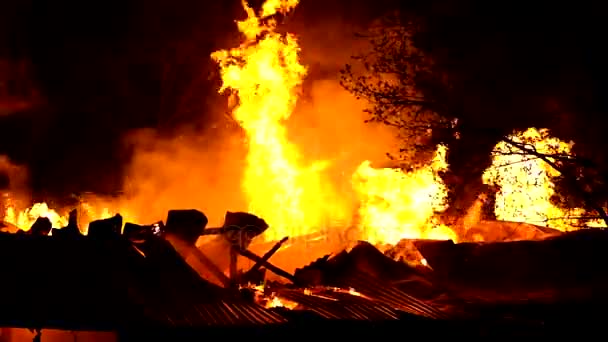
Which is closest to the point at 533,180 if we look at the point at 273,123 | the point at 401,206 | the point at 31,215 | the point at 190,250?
the point at 401,206

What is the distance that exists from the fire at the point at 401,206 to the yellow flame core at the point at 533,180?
2.05m

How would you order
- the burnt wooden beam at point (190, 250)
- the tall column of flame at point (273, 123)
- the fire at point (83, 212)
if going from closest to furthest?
the burnt wooden beam at point (190, 250) → the tall column of flame at point (273, 123) → the fire at point (83, 212)

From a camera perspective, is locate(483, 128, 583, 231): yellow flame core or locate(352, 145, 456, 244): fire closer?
locate(483, 128, 583, 231): yellow flame core

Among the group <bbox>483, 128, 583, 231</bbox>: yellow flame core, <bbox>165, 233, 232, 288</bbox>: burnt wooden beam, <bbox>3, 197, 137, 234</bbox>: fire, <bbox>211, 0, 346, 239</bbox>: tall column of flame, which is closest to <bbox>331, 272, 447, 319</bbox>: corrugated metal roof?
<bbox>165, 233, 232, 288</bbox>: burnt wooden beam

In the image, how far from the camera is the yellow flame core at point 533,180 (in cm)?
1493

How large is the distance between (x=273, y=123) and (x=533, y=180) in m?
12.7

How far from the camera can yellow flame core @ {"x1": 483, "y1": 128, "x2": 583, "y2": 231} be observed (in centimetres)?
1493

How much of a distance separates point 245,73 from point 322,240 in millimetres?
10393

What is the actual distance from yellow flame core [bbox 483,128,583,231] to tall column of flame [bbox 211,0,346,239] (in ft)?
35.1

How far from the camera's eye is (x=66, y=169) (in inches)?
1209

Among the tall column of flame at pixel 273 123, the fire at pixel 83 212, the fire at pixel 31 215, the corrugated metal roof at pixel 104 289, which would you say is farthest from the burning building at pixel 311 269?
the fire at pixel 83 212

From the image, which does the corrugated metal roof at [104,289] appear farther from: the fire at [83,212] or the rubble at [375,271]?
the fire at [83,212]

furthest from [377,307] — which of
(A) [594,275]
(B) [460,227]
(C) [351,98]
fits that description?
(C) [351,98]

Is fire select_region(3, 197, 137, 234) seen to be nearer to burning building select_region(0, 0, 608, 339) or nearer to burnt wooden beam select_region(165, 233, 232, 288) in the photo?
burning building select_region(0, 0, 608, 339)
